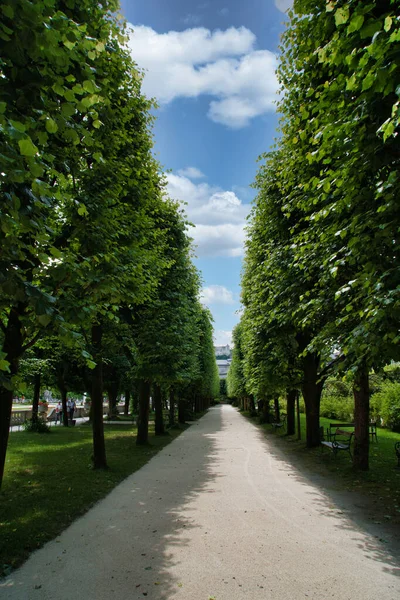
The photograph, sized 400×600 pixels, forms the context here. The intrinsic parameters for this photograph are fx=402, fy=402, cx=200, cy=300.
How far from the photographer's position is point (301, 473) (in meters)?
11.6

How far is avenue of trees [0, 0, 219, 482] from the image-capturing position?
360cm

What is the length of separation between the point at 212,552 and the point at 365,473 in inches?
285

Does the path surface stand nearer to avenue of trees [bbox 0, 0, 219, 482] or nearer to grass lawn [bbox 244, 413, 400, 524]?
grass lawn [bbox 244, 413, 400, 524]

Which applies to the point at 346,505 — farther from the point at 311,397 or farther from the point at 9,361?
the point at 311,397

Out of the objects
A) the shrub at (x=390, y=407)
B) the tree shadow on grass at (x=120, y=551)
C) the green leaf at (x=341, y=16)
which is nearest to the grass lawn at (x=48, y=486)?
the tree shadow on grass at (x=120, y=551)

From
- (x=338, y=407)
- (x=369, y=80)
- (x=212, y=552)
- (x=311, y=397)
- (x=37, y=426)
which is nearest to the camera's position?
(x=369, y=80)

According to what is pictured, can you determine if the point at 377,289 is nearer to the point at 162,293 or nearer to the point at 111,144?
the point at 111,144

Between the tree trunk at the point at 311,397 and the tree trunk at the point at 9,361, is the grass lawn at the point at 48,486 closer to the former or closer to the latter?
the tree trunk at the point at 9,361

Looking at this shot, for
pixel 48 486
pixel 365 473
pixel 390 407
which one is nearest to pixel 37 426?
pixel 48 486

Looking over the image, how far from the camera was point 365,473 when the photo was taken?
1120 centimetres

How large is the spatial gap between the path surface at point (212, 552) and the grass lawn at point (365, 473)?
1.03 metres

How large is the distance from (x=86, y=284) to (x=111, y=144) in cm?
435

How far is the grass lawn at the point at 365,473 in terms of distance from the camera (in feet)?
27.4

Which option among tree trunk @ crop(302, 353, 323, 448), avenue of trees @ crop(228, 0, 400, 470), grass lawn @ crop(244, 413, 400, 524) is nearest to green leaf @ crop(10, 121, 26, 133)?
avenue of trees @ crop(228, 0, 400, 470)
